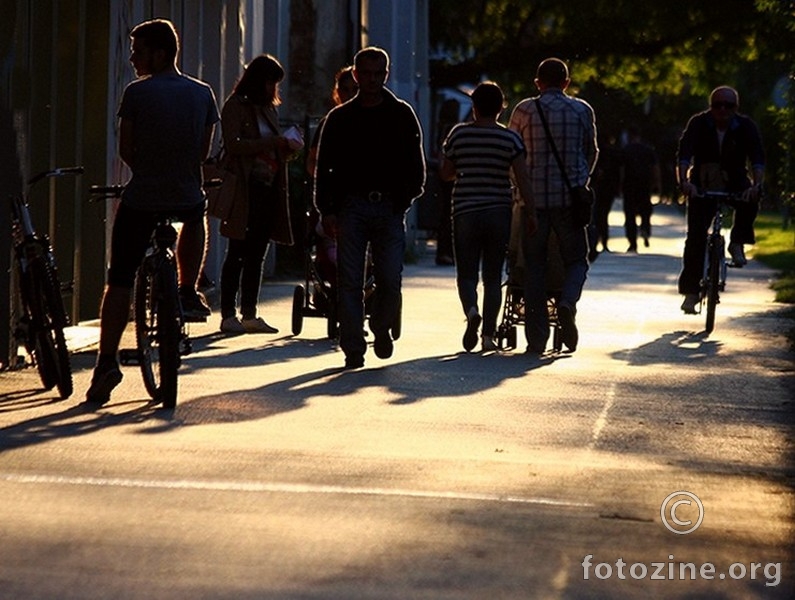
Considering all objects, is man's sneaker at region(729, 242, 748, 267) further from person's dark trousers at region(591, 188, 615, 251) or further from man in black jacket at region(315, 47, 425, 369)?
person's dark trousers at region(591, 188, 615, 251)

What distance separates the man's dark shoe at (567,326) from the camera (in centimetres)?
1473

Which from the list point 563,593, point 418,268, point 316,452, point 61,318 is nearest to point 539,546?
point 563,593

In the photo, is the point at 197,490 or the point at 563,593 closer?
the point at 563,593

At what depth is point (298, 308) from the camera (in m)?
15.5

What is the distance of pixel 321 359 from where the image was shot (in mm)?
13828

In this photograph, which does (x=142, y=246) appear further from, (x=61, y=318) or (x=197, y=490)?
(x=197, y=490)

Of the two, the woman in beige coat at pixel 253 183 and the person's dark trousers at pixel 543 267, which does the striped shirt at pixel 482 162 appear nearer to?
the person's dark trousers at pixel 543 267

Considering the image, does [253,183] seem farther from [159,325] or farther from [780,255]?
[780,255]

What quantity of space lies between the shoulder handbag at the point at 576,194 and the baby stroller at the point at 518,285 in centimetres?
44

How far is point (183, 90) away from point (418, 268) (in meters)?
15.9

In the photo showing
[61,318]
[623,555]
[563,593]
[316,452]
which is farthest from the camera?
[61,318]

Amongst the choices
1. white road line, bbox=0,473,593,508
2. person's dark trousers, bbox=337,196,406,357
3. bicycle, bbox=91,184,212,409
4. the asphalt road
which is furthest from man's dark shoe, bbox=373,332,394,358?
white road line, bbox=0,473,593,508

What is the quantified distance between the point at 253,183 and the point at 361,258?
247 centimetres

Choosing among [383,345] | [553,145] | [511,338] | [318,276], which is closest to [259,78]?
[318,276]
